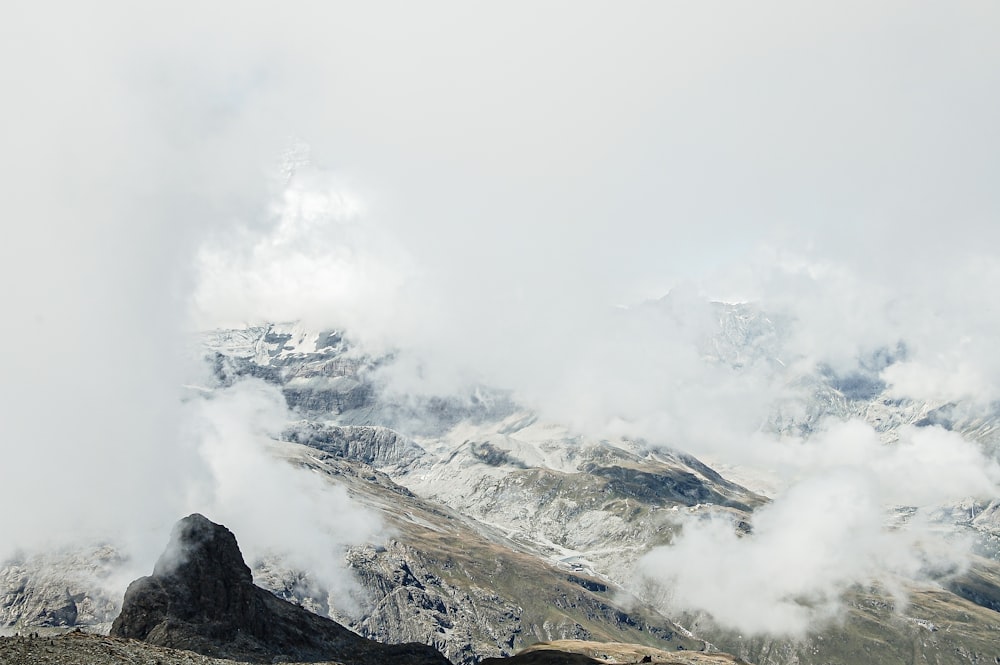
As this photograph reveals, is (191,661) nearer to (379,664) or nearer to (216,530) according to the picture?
(379,664)

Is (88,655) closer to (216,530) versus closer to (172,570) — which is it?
(172,570)

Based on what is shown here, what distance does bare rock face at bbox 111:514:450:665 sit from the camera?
153 m

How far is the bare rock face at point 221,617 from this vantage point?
153 meters

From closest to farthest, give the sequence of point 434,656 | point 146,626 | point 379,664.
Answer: point 146,626
point 379,664
point 434,656

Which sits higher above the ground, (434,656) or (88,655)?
(88,655)

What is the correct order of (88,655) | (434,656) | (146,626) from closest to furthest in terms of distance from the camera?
(88,655), (146,626), (434,656)

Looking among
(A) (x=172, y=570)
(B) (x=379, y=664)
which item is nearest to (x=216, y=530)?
(A) (x=172, y=570)

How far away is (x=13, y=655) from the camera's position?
81188mm

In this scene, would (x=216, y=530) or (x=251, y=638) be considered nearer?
(x=251, y=638)

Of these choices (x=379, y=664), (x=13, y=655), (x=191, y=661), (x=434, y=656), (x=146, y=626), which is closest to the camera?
(x=13, y=655)

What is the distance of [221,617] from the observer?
164875mm

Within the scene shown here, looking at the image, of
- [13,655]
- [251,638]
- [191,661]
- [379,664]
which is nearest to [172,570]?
[251,638]

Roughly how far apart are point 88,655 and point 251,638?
75.9 meters

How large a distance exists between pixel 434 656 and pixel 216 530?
55201 millimetres
